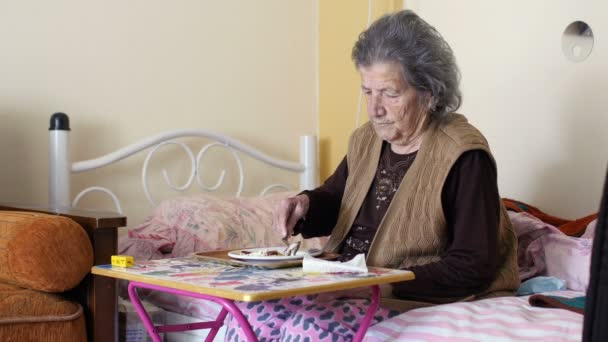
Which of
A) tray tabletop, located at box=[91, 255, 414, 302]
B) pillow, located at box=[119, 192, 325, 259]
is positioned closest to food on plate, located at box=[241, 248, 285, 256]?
tray tabletop, located at box=[91, 255, 414, 302]

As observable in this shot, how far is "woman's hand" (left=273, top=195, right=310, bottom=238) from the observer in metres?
1.95

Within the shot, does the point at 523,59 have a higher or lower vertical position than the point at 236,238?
higher

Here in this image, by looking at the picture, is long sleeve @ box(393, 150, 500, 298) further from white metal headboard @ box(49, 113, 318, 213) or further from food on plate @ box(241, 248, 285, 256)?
white metal headboard @ box(49, 113, 318, 213)

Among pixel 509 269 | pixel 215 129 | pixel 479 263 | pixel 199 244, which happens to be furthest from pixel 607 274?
pixel 215 129

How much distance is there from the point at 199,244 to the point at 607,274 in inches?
78.2

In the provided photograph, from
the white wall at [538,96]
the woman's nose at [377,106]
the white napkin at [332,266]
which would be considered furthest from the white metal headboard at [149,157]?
the white napkin at [332,266]

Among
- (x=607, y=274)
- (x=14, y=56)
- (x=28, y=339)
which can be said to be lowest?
(x=28, y=339)

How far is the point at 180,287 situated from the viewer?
4.38ft

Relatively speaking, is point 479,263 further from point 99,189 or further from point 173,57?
point 173,57

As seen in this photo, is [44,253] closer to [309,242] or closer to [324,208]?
[324,208]

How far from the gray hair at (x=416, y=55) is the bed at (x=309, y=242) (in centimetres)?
50

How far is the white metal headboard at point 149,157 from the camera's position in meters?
2.60

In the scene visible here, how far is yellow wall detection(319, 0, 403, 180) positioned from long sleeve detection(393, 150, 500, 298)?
1567 mm

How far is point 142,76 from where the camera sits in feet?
9.78
